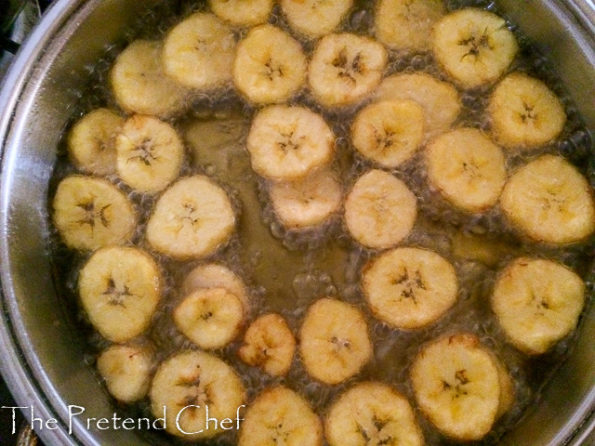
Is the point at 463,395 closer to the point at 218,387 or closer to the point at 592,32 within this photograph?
the point at 218,387

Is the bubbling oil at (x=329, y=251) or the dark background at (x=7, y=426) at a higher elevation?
the bubbling oil at (x=329, y=251)

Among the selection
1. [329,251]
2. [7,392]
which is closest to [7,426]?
[7,392]

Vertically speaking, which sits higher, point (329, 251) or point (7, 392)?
point (329, 251)

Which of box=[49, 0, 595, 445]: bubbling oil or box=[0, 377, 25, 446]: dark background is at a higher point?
box=[49, 0, 595, 445]: bubbling oil

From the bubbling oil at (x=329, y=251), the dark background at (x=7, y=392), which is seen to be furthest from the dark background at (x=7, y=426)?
the bubbling oil at (x=329, y=251)

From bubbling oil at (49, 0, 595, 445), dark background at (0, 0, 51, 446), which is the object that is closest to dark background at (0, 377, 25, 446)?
dark background at (0, 0, 51, 446)

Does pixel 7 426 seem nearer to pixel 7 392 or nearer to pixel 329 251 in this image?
pixel 7 392

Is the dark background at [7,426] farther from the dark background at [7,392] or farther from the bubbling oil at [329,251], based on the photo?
the bubbling oil at [329,251]

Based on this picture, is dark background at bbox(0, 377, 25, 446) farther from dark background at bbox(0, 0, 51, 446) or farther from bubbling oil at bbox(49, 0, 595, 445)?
bubbling oil at bbox(49, 0, 595, 445)
